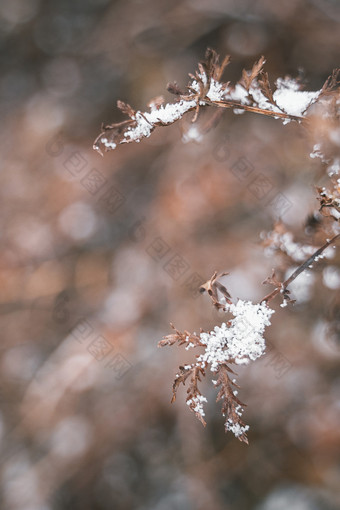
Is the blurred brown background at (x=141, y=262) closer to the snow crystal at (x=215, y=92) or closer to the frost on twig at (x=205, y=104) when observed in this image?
the frost on twig at (x=205, y=104)

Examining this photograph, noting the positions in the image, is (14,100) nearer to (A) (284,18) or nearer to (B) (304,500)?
(A) (284,18)

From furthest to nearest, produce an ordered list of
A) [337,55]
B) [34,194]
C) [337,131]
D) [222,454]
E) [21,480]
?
1. [34,194]
2. [21,480]
3. [222,454]
4. [337,55]
5. [337,131]

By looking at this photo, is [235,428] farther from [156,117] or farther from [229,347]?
[156,117]

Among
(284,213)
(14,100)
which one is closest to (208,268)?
(284,213)

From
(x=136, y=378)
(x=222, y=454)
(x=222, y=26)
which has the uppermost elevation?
(x=222, y=26)

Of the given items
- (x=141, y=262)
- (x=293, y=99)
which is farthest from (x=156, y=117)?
(x=141, y=262)

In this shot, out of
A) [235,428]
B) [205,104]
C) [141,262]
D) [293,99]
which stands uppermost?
[141,262]
